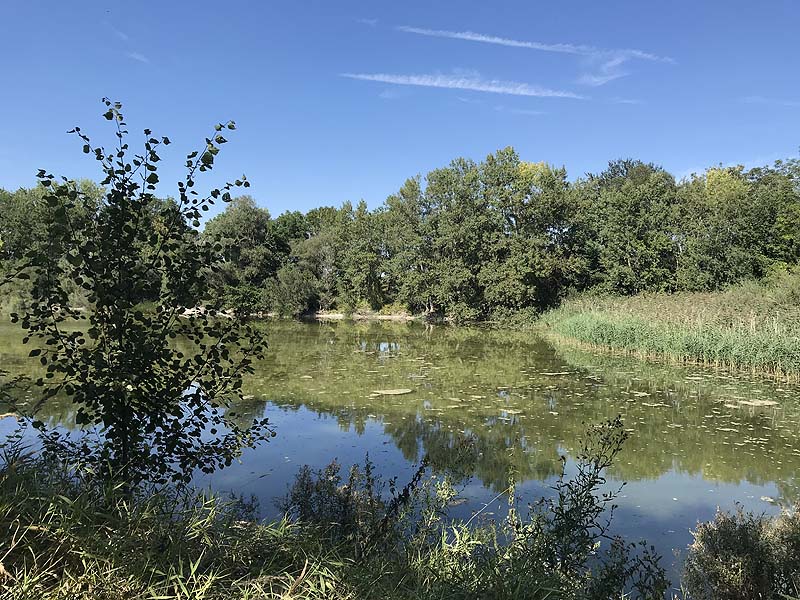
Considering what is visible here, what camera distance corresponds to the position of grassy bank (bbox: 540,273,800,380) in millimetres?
12062

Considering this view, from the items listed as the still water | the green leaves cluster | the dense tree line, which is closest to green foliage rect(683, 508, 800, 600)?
the still water

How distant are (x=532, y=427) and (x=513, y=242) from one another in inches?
908

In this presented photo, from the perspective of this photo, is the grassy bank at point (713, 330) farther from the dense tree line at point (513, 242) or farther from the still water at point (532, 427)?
the dense tree line at point (513, 242)

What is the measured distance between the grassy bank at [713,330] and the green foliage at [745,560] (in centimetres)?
1040

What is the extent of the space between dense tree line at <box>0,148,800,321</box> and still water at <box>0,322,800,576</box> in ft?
49.2

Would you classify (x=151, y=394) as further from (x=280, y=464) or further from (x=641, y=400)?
(x=641, y=400)

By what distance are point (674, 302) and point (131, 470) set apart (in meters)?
20.6

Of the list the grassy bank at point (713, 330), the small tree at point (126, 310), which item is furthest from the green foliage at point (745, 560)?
the grassy bank at point (713, 330)

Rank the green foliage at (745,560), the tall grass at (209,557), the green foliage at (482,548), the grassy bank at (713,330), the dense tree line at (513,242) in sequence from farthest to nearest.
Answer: the dense tree line at (513,242) → the grassy bank at (713,330) → the green foliage at (745,560) → the green foliage at (482,548) → the tall grass at (209,557)

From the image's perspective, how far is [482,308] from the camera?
3238 centimetres

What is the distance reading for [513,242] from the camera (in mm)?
29891

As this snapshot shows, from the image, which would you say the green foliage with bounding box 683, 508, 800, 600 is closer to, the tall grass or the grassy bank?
the tall grass

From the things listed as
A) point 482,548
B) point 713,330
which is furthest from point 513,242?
point 482,548

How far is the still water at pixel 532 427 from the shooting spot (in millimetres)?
5297
